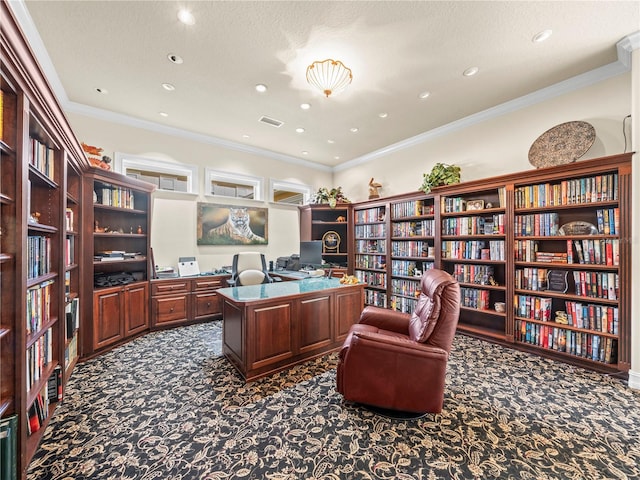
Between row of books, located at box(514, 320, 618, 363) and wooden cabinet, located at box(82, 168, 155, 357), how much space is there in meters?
4.91

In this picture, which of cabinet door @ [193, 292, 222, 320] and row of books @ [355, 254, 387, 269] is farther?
row of books @ [355, 254, 387, 269]

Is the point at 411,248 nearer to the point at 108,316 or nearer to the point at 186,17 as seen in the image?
the point at 186,17

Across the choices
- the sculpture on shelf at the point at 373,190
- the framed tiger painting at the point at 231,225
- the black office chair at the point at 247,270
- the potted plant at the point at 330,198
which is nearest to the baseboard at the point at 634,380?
the sculpture on shelf at the point at 373,190

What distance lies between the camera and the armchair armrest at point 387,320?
246 centimetres

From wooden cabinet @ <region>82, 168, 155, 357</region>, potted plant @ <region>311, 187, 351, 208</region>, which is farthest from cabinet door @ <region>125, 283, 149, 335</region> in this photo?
potted plant @ <region>311, 187, 351, 208</region>

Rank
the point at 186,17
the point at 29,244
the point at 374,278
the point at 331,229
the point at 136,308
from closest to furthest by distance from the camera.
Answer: the point at 29,244
the point at 186,17
the point at 136,308
the point at 374,278
the point at 331,229

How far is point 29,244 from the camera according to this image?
5.39 ft

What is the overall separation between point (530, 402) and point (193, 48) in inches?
171

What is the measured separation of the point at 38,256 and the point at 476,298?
15.0 ft

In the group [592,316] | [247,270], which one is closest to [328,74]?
[247,270]

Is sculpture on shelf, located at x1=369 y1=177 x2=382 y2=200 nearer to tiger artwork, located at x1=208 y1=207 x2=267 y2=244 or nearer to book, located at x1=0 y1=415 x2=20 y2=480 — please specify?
tiger artwork, located at x1=208 y1=207 x2=267 y2=244

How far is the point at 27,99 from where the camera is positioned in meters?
1.38

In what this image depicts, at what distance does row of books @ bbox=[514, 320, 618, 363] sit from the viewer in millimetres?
2467

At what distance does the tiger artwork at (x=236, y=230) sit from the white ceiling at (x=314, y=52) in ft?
5.64
